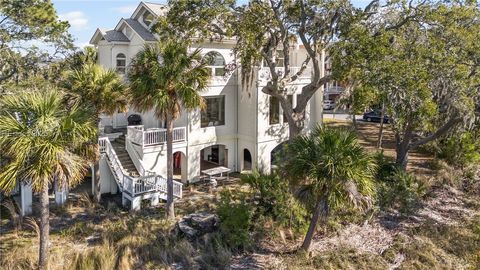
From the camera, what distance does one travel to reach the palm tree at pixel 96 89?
52.1 ft

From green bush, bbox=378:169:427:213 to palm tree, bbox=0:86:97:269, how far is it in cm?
1275

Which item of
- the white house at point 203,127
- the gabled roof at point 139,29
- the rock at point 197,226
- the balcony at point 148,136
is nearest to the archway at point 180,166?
the white house at point 203,127

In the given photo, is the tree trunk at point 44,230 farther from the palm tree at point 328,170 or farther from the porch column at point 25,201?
the porch column at point 25,201

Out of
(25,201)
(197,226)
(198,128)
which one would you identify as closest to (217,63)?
(198,128)

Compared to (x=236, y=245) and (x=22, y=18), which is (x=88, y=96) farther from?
(x=236, y=245)

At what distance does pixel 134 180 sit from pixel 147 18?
10973 mm

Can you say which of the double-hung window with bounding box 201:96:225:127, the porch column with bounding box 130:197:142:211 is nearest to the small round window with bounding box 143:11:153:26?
the double-hung window with bounding box 201:96:225:127

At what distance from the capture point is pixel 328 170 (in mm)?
10672

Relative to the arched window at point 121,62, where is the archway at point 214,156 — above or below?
below

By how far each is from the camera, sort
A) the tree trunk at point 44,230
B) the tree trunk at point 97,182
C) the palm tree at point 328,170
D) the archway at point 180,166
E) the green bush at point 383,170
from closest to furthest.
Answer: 1. the tree trunk at point 44,230
2. the palm tree at point 328,170
3. the tree trunk at point 97,182
4. the green bush at point 383,170
5. the archway at point 180,166

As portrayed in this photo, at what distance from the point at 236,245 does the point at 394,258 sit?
17.1ft

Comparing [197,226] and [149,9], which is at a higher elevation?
[149,9]

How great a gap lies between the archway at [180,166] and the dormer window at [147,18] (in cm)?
795

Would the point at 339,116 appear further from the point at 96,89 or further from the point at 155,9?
the point at 96,89
